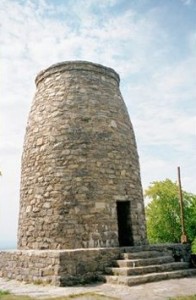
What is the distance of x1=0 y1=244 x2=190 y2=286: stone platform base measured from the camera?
25.8ft

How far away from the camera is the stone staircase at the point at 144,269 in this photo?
300 inches

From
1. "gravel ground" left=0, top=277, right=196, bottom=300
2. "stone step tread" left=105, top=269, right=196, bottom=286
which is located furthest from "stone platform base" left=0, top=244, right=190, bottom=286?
"stone step tread" left=105, top=269, right=196, bottom=286

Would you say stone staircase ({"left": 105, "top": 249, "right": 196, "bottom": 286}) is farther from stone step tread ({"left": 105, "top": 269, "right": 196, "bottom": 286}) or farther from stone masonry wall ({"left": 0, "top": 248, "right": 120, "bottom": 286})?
stone masonry wall ({"left": 0, "top": 248, "right": 120, "bottom": 286})

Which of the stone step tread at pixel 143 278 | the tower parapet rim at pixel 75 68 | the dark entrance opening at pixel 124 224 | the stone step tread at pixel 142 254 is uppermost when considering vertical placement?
the tower parapet rim at pixel 75 68

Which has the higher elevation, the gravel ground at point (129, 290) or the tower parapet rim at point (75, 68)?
the tower parapet rim at point (75, 68)

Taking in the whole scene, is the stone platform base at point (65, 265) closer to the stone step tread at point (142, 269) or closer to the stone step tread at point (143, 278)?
the stone step tread at point (142, 269)

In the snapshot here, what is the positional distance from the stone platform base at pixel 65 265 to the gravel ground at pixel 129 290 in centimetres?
32

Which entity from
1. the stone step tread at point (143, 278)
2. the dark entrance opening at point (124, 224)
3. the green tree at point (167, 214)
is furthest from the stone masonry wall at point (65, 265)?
the green tree at point (167, 214)

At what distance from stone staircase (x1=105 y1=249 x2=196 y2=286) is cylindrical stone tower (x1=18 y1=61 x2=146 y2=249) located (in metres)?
0.89

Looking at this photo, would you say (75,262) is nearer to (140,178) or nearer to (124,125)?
(140,178)

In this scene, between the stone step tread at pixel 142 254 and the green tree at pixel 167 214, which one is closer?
the stone step tread at pixel 142 254

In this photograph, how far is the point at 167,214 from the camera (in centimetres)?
2805

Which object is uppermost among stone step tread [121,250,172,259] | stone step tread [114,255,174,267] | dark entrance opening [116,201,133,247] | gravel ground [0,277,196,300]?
dark entrance opening [116,201,133,247]

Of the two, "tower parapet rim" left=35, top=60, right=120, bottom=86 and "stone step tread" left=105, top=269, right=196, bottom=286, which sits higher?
"tower parapet rim" left=35, top=60, right=120, bottom=86
